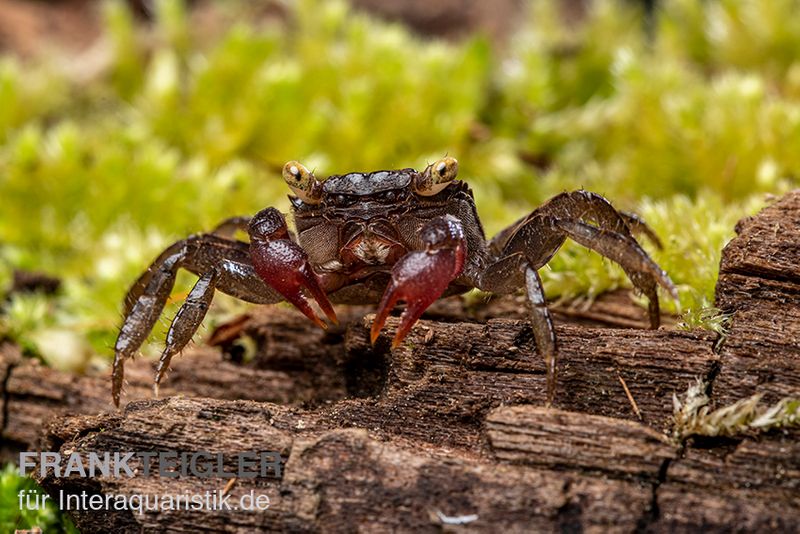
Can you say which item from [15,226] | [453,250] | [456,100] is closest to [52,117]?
[15,226]

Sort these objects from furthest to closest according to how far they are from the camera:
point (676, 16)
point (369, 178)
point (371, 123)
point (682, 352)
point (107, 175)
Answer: point (676, 16), point (371, 123), point (107, 175), point (369, 178), point (682, 352)

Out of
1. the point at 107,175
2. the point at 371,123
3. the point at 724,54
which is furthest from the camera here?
the point at 724,54

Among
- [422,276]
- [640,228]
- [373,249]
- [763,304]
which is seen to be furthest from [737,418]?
[373,249]

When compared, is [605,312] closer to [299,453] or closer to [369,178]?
[369,178]

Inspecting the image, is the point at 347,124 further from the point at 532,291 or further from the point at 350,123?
the point at 532,291

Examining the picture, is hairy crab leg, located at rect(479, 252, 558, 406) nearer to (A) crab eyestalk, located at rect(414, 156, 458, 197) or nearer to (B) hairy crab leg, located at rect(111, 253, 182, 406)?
(A) crab eyestalk, located at rect(414, 156, 458, 197)

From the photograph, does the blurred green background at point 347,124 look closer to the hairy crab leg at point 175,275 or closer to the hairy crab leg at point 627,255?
the hairy crab leg at point 175,275

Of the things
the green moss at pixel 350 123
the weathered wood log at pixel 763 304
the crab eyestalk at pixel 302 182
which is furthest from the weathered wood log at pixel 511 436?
the green moss at pixel 350 123
